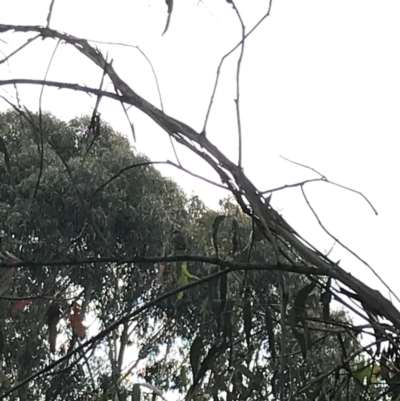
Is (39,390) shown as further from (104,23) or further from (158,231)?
(104,23)

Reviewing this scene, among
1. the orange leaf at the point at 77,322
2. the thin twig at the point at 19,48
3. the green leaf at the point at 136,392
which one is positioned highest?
the thin twig at the point at 19,48

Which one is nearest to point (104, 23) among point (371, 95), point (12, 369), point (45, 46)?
point (45, 46)

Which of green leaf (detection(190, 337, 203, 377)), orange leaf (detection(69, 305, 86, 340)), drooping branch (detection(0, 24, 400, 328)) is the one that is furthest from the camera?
orange leaf (detection(69, 305, 86, 340))

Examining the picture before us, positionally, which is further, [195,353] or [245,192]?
[195,353]

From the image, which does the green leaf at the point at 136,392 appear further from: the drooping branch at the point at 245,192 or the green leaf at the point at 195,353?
the drooping branch at the point at 245,192

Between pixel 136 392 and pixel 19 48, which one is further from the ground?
pixel 19 48

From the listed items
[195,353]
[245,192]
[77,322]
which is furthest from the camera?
[77,322]

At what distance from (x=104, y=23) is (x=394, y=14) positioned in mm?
427

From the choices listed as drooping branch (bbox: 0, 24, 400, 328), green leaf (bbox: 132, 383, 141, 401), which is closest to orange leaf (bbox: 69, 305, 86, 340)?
green leaf (bbox: 132, 383, 141, 401)

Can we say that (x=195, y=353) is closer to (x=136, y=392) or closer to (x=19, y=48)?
(x=136, y=392)

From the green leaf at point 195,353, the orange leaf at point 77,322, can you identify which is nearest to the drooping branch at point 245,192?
the green leaf at point 195,353

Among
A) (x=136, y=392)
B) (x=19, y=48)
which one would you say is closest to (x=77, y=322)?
(x=136, y=392)

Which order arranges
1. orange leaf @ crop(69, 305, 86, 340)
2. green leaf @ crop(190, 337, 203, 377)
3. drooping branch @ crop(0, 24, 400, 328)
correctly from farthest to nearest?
1. orange leaf @ crop(69, 305, 86, 340)
2. green leaf @ crop(190, 337, 203, 377)
3. drooping branch @ crop(0, 24, 400, 328)

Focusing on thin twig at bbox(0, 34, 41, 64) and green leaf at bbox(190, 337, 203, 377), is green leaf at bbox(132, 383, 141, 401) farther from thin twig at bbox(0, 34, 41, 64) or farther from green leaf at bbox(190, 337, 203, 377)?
thin twig at bbox(0, 34, 41, 64)
